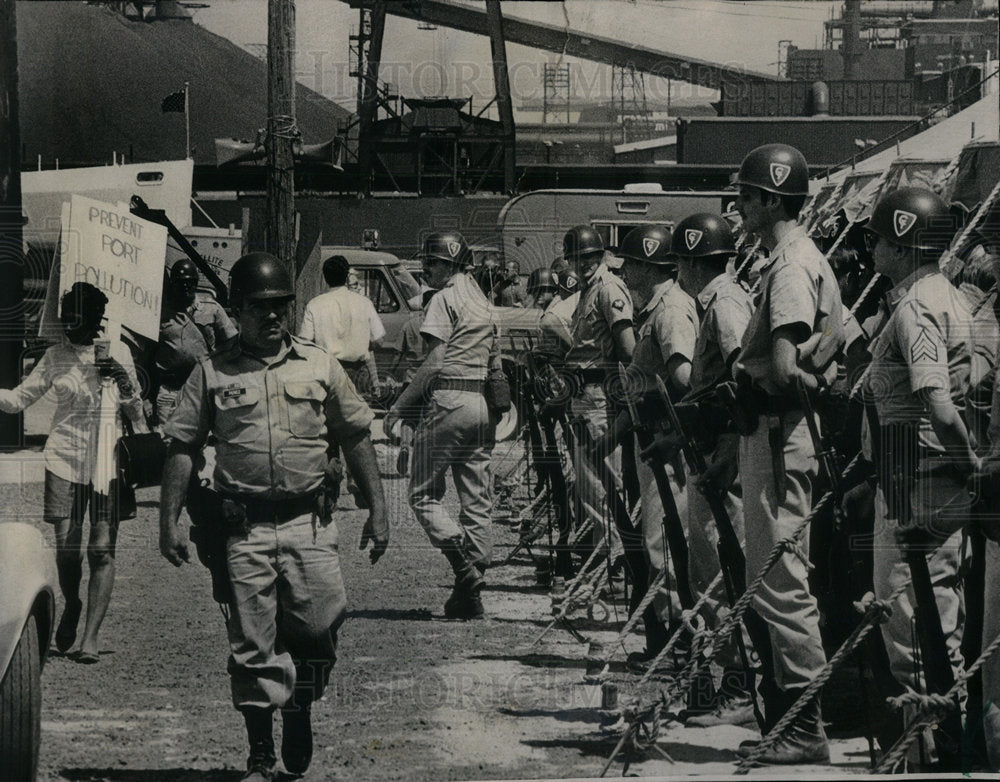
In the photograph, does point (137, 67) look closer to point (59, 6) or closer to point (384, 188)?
point (59, 6)

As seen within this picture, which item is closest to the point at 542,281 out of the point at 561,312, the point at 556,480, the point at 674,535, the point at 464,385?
the point at 561,312

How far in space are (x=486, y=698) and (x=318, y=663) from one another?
1183mm

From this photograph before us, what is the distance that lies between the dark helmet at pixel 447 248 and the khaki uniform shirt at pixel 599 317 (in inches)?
30.7

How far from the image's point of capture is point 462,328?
844cm

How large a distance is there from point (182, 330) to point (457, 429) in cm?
218

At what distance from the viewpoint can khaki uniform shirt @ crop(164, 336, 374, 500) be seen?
535cm

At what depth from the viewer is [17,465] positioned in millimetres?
5969

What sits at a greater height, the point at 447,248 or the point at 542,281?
the point at 447,248

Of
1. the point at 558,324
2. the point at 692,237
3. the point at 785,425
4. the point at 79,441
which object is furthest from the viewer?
the point at 558,324

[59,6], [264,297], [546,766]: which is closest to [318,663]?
[546,766]

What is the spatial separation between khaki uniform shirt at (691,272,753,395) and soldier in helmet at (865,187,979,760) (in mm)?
727

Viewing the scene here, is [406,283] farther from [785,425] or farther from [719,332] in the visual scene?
[785,425]

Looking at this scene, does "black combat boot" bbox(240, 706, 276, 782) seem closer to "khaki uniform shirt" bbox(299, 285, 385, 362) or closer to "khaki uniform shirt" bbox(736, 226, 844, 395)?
"khaki uniform shirt" bbox(736, 226, 844, 395)

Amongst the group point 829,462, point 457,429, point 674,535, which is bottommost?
point 674,535
